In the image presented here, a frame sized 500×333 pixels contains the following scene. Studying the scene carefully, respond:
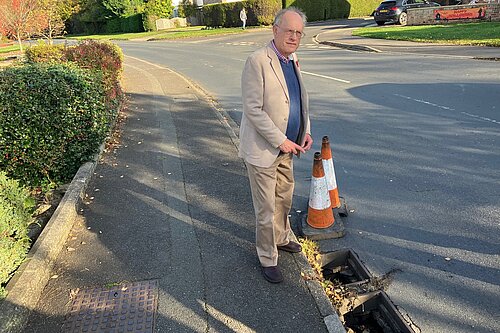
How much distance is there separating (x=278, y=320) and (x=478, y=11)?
2562cm

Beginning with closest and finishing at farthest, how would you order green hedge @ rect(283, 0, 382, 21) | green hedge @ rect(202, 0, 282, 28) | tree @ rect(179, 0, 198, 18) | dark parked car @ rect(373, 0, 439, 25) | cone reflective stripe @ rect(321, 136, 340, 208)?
cone reflective stripe @ rect(321, 136, 340, 208), dark parked car @ rect(373, 0, 439, 25), green hedge @ rect(202, 0, 282, 28), green hedge @ rect(283, 0, 382, 21), tree @ rect(179, 0, 198, 18)

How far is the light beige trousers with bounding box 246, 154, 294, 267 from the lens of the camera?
3.17 m

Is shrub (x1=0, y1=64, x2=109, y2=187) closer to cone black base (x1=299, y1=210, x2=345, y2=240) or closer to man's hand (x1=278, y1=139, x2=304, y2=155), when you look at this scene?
cone black base (x1=299, y1=210, x2=345, y2=240)

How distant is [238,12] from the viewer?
41.2m

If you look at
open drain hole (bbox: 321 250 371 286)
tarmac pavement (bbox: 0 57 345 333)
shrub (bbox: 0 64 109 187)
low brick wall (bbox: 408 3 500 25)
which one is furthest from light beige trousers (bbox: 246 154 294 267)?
low brick wall (bbox: 408 3 500 25)

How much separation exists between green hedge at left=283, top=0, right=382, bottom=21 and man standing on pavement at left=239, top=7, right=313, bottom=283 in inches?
1568

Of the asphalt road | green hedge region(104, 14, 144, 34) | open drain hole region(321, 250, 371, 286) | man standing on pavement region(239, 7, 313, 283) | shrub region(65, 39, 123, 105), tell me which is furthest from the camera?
green hedge region(104, 14, 144, 34)

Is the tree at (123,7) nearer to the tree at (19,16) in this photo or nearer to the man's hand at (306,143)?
the tree at (19,16)

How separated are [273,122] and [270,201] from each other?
0.62m

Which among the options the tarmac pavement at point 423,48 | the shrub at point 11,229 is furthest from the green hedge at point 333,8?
the shrub at point 11,229

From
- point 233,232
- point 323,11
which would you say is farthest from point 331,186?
point 323,11

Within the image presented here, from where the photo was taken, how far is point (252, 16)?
40.6m

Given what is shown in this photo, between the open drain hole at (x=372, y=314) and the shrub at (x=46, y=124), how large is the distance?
13.4ft

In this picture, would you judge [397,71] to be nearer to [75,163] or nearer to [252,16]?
[75,163]
